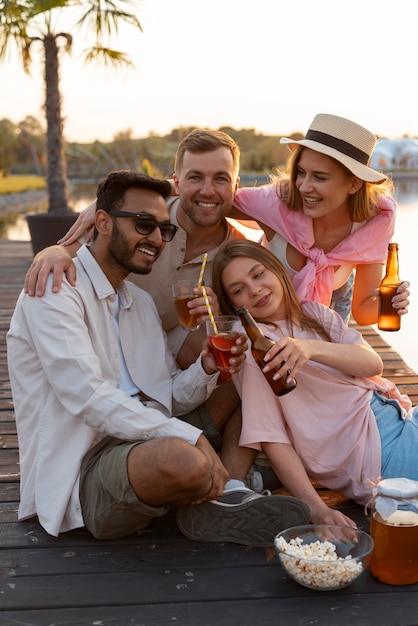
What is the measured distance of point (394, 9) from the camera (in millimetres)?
13789

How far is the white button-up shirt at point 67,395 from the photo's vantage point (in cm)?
274

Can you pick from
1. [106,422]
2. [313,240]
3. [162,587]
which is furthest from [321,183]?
[162,587]

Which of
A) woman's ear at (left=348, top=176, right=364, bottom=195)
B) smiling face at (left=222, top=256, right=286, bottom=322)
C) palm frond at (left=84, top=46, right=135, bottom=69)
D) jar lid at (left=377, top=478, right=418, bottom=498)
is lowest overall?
jar lid at (left=377, top=478, right=418, bottom=498)

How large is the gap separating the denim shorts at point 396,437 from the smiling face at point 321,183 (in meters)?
0.94

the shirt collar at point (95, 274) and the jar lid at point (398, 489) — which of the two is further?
the shirt collar at point (95, 274)

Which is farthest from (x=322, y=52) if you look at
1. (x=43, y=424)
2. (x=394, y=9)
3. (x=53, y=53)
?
(x=43, y=424)

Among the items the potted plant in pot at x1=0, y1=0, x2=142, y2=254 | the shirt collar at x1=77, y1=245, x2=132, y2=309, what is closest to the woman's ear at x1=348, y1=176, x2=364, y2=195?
the shirt collar at x1=77, y1=245, x2=132, y2=309

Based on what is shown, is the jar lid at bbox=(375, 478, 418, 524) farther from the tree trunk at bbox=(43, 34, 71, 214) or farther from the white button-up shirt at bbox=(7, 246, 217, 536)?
the tree trunk at bbox=(43, 34, 71, 214)

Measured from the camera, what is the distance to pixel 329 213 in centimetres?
381

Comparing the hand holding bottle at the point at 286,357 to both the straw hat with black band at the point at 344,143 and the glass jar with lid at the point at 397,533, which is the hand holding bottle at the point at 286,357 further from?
the straw hat with black band at the point at 344,143

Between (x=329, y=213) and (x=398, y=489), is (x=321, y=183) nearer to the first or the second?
(x=329, y=213)

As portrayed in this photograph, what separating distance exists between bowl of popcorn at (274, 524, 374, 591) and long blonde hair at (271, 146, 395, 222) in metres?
1.69

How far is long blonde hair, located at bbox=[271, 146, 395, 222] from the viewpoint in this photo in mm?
3700

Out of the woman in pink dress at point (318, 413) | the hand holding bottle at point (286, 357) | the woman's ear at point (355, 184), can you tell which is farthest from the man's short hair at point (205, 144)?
the hand holding bottle at point (286, 357)
